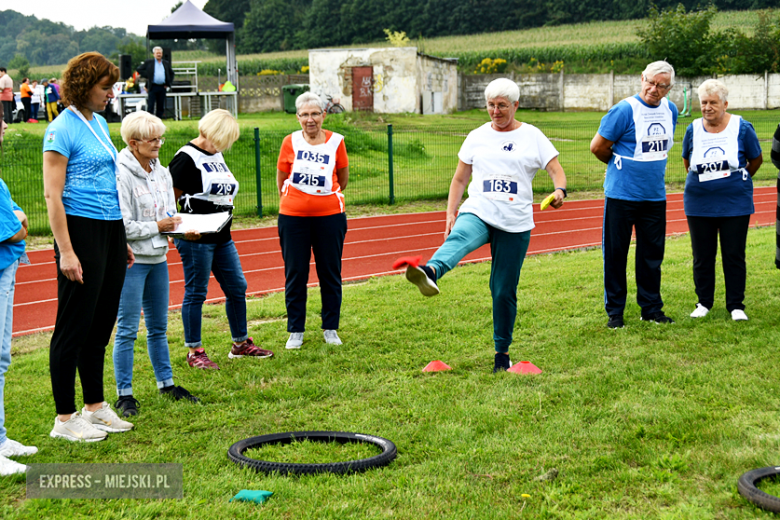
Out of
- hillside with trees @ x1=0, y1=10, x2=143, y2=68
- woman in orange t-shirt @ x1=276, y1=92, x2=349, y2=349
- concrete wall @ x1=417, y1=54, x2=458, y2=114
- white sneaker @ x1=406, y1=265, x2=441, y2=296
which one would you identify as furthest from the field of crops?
white sneaker @ x1=406, y1=265, x2=441, y2=296

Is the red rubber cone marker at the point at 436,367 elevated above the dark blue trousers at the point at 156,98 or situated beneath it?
situated beneath

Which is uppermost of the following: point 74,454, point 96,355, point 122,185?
point 122,185

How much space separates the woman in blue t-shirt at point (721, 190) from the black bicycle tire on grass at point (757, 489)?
10.5ft

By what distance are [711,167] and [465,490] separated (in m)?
4.16

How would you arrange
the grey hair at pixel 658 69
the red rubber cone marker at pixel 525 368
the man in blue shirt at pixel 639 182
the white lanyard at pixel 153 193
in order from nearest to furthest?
the white lanyard at pixel 153 193 → the red rubber cone marker at pixel 525 368 → the grey hair at pixel 658 69 → the man in blue shirt at pixel 639 182

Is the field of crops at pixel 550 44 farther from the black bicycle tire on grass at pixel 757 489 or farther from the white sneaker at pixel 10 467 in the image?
the black bicycle tire on grass at pixel 757 489

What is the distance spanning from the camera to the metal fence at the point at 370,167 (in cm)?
1413

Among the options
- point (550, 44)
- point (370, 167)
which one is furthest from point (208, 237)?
point (550, 44)

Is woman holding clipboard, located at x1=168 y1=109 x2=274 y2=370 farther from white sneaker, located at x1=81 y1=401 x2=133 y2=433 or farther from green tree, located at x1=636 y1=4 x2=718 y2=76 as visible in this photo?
green tree, located at x1=636 y1=4 x2=718 y2=76

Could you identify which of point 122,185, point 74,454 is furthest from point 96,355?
point 122,185

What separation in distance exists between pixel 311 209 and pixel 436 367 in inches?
63.3

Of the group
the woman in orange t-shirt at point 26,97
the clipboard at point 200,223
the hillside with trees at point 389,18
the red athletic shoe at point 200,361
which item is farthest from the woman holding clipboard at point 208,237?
the hillside with trees at point 389,18

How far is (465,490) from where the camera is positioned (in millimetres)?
3402

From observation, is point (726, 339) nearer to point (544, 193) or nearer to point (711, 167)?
point (711, 167)
